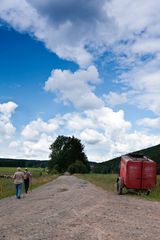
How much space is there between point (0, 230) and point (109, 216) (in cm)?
454

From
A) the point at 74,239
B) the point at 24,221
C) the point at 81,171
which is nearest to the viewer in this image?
the point at 74,239

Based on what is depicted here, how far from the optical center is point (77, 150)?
12469 centimetres

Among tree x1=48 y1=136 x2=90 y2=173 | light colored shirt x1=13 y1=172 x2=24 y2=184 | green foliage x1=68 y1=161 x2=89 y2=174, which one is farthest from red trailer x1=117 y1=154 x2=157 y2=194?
tree x1=48 y1=136 x2=90 y2=173

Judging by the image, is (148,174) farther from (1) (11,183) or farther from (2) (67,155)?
(2) (67,155)

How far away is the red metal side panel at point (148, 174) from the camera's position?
1292 inches

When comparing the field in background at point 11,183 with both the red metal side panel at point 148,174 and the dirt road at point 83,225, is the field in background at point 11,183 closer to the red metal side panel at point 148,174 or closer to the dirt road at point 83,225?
the red metal side panel at point 148,174

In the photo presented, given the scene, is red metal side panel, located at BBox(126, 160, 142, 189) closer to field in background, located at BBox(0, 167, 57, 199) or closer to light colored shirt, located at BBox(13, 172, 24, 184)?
light colored shirt, located at BBox(13, 172, 24, 184)

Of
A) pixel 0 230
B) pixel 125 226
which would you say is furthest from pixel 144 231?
pixel 0 230

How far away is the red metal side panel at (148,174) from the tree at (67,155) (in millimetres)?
87370

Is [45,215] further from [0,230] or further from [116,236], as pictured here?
[116,236]

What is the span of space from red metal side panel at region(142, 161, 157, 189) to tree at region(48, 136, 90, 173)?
8737 centimetres

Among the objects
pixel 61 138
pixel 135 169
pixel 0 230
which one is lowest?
pixel 0 230

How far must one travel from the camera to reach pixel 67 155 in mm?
123938

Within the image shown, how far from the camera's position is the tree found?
123 m
